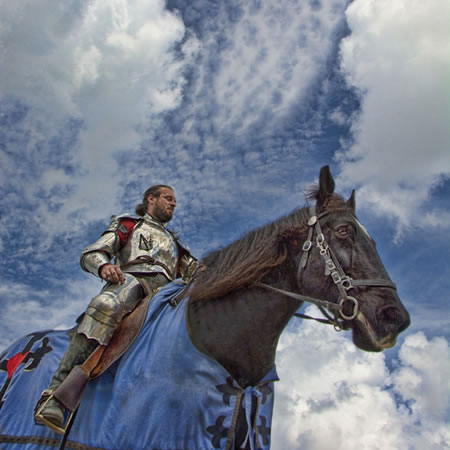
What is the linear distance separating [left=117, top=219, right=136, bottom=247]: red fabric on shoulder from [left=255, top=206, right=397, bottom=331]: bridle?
2.68 m

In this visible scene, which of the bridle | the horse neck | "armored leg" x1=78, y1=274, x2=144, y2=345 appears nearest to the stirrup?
"armored leg" x1=78, y1=274, x2=144, y2=345

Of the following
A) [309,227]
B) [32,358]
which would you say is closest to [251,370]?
[309,227]

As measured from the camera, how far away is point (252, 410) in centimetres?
431

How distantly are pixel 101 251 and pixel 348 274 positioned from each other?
3548 mm

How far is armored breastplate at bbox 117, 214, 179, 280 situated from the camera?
6023mm

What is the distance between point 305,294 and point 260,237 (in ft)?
2.97

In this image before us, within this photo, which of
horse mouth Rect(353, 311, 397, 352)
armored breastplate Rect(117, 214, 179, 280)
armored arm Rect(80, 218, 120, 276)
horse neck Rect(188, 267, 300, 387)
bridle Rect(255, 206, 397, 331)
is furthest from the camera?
armored breastplate Rect(117, 214, 179, 280)

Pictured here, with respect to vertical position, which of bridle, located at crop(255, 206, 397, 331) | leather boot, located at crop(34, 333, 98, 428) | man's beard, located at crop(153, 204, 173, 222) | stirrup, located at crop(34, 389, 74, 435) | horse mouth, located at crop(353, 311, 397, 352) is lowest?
stirrup, located at crop(34, 389, 74, 435)

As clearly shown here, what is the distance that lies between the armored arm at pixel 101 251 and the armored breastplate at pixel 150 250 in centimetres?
22

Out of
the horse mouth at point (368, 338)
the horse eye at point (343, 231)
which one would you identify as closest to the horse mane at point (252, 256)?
the horse eye at point (343, 231)

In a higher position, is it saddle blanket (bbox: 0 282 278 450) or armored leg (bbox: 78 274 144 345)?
armored leg (bbox: 78 274 144 345)

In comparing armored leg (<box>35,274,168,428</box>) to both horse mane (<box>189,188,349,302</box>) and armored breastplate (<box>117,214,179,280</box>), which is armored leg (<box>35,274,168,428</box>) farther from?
horse mane (<box>189,188,349,302</box>)

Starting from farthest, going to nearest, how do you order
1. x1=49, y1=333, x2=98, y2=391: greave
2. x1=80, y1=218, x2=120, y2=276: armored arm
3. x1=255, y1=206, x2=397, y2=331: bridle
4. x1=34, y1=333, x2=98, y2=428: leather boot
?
x1=80, y1=218, x2=120, y2=276: armored arm, x1=49, y1=333, x2=98, y2=391: greave, x1=34, y1=333, x2=98, y2=428: leather boot, x1=255, y1=206, x2=397, y2=331: bridle

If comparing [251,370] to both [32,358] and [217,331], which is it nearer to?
[217,331]
